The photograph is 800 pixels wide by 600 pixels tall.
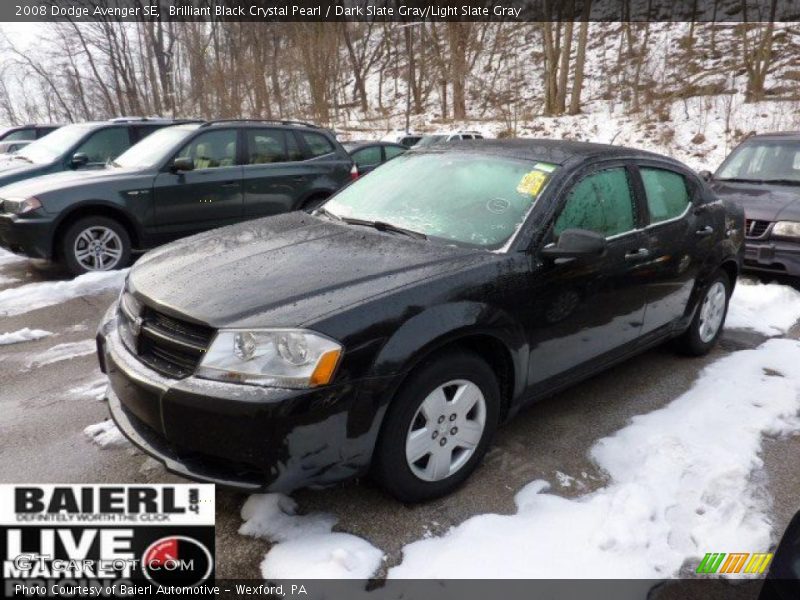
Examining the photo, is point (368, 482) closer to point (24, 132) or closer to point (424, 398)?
point (424, 398)

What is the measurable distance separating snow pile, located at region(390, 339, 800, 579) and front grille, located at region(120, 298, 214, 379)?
90 cm

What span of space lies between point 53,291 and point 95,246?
0.79m

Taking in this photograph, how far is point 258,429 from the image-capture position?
2.14 meters

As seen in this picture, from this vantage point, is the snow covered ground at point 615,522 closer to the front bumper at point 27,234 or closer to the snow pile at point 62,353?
the snow pile at point 62,353

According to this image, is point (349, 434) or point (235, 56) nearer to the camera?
point (349, 434)

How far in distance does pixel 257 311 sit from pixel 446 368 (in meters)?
0.83

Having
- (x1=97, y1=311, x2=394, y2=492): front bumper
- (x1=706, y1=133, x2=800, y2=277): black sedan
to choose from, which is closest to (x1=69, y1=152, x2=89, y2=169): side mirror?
(x1=97, y1=311, x2=394, y2=492): front bumper

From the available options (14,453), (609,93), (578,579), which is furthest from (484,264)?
(609,93)

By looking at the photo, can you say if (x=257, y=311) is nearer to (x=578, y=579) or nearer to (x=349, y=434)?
(x=349, y=434)

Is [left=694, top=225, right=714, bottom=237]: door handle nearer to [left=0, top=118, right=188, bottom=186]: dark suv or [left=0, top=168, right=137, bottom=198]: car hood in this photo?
[left=0, top=168, right=137, bottom=198]: car hood

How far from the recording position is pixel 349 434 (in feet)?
7.51

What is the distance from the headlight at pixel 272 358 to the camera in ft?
7.20

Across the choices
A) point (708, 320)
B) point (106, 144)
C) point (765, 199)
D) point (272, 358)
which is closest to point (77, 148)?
point (106, 144)

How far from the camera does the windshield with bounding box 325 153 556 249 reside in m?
3.05
